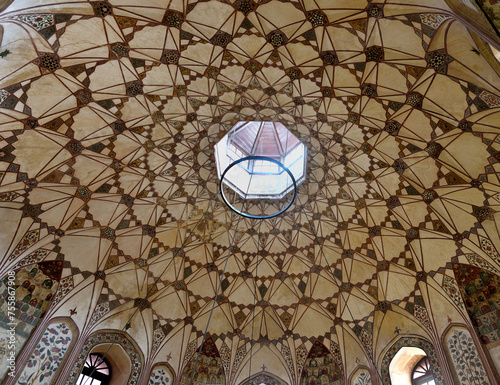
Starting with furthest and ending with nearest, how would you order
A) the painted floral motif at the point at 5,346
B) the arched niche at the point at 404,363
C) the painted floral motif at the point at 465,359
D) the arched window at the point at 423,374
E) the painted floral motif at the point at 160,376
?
the painted floral motif at the point at 160,376
the arched niche at the point at 404,363
the arched window at the point at 423,374
the painted floral motif at the point at 5,346
the painted floral motif at the point at 465,359

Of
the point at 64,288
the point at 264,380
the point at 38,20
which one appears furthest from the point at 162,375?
the point at 38,20

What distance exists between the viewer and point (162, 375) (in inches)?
563

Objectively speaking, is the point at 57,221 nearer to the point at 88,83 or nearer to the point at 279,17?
the point at 88,83

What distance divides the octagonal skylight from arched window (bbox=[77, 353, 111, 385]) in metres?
7.43

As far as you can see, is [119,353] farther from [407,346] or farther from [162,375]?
[407,346]

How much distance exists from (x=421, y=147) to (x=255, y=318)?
8636 millimetres

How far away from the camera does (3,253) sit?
12.5 metres

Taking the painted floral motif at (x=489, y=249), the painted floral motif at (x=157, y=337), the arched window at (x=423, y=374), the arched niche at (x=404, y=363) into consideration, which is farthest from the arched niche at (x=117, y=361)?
the painted floral motif at (x=489, y=249)

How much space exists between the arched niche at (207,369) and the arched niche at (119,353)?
1.71 metres

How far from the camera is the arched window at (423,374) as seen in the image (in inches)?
495

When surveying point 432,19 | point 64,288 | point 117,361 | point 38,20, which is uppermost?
point 432,19

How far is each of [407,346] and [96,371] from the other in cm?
1029

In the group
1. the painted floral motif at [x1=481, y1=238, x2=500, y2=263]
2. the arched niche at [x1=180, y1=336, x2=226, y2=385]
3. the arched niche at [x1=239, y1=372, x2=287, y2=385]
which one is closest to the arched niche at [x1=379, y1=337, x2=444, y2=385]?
the painted floral motif at [x1=481, y1=238, x2=500, y2=263]

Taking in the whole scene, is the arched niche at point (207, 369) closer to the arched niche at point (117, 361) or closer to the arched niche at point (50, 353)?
the arched niche at point (117, 361)
